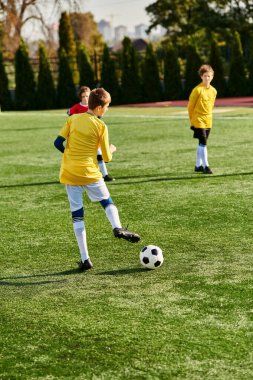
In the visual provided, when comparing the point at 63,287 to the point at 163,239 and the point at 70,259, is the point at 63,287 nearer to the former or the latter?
the point at 70,259

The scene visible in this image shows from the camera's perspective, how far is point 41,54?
40031mm

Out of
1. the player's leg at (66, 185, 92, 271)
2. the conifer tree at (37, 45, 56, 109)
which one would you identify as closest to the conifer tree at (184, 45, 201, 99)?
the conifer tree at (37, 45, 56, 109)

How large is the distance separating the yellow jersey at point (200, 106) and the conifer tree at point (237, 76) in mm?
27090

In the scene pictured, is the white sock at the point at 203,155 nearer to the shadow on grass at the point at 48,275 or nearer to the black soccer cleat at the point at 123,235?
the black soccer cleat at the point at 123,235

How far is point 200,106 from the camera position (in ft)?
42.9

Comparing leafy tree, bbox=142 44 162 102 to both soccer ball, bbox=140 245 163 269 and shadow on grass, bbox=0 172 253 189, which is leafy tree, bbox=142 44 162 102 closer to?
shadow on grass, bbox=0 172 253 189

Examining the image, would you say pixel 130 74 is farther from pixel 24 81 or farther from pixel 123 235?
pixel 123 235

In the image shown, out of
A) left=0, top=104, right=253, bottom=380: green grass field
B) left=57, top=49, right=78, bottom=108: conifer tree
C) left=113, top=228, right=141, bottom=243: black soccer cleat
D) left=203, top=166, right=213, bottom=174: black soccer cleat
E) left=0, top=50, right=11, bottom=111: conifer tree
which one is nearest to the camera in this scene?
left=0, top=104, right=253, bottom=380: green grass field

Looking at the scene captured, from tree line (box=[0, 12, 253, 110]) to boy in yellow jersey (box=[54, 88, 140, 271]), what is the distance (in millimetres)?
33645

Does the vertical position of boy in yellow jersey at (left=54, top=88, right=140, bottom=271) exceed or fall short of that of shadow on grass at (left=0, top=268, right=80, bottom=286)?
it exceeds it

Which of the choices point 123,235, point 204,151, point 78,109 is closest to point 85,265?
point 123,235

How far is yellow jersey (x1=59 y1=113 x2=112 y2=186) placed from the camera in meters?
6.86

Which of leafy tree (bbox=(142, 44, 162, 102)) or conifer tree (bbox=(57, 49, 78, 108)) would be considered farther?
conifer tree (bbox=(57, 49, 78, 108))

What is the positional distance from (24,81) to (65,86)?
8.07 feet
